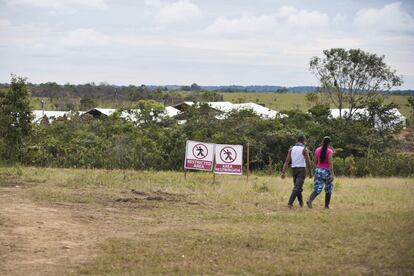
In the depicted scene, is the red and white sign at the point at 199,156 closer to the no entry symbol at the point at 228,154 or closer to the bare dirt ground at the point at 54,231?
the no entry symbol at the point at 228,154

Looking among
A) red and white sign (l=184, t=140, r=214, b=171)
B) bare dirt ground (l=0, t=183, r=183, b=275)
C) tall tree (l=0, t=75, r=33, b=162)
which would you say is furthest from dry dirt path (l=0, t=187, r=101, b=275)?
tall tree (l=0, t=75, r=33, b=162)

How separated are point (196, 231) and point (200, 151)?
8898 millimetres

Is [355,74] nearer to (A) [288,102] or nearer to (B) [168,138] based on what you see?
(B) [168,138]

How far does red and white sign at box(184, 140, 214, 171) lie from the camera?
64.3 feet

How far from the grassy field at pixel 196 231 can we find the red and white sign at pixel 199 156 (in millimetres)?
2132

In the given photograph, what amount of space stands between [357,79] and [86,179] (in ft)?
126

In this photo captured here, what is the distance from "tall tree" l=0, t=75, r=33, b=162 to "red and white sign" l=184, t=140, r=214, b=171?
30.6ft

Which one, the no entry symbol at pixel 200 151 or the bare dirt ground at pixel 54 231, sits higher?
the no entry symbol at pixel 200 151

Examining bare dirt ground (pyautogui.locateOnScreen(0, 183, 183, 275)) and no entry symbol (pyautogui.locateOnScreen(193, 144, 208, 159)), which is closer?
bare dirt ground (pyautogui.locateOnScreen(0, 183, 183, 275))

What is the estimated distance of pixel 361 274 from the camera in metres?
8.02

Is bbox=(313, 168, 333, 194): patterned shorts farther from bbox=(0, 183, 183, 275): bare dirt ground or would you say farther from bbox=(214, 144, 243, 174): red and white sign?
→ bbox=(214, 144, 243, 174): red and white sign

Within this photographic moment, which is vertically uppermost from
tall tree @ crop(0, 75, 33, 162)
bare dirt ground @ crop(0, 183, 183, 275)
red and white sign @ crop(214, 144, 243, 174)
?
tall tree @ crop(0, 75, 33, 162)

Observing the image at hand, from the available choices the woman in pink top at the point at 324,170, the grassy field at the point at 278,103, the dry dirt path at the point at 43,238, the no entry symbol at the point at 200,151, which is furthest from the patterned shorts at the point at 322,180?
the grassy field at the point at 278,103

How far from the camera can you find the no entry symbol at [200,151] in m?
19.7
